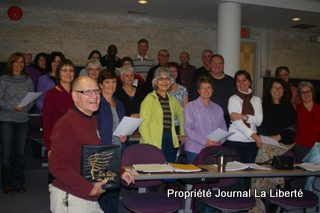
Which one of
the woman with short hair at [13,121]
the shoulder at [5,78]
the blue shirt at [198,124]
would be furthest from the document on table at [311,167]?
the shoulder at [5,78]

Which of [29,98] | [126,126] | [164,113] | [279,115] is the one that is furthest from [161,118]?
[29,98]

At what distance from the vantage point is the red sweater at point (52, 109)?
3.40 meters

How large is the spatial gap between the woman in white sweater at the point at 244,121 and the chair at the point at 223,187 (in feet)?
1.47

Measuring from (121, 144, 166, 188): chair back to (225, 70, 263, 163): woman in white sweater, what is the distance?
109 cm

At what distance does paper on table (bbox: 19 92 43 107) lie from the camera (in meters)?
4.07

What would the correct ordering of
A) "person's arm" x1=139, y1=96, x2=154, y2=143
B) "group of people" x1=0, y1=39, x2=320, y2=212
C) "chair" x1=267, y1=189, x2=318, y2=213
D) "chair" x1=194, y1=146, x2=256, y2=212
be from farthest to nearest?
"person's arm" x1=139, y1=96, x2=154, y2=143 → "group of people" x1=0, y1=39, x2=320, y2=212 → "chair" x1=267, y1=189, x2=318, y2=213 → "chair" x1=194, y1=146, x2=256, y2=212

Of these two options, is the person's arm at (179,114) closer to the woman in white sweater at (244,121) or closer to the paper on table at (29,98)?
the woman in white sweater at (244,121)

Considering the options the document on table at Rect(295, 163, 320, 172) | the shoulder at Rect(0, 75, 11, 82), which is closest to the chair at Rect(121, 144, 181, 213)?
the document on table at Rect(295, 163, 320, 172)

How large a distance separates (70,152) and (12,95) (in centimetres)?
264

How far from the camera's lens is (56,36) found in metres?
8.66

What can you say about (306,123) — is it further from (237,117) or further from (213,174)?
(213,174)

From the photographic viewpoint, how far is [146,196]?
10.9ft

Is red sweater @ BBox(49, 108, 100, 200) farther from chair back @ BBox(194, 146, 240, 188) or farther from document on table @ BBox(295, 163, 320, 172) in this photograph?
document on table @ BBox(295, 163, 320, 172)

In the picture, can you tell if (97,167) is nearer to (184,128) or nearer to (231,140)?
(184,128)
